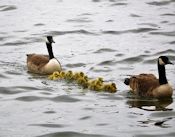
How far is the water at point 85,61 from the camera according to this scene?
1227 centimetres

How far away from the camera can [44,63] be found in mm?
17500

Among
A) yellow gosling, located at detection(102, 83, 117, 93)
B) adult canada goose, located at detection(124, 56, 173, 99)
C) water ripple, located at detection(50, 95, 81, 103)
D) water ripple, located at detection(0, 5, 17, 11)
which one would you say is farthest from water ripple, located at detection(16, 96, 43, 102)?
water ripple, located at detection(0, 5, 17, 11)

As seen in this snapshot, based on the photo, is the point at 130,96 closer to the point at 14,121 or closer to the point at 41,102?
the point at 41,102

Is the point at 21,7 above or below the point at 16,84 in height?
above

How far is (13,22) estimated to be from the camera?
78.6 ft

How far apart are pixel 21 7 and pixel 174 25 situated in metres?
7.32

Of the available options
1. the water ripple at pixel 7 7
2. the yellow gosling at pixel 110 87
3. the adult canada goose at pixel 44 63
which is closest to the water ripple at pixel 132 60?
the adult canada goose at pixel 44 63

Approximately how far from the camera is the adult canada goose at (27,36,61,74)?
1702cm

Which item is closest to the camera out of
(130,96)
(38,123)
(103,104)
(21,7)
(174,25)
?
(38,123)

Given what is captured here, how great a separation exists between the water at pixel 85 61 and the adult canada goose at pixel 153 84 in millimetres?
243

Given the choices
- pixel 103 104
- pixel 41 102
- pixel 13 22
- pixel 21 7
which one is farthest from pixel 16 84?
pixel 21 7

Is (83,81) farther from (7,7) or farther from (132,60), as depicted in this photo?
(7,7)

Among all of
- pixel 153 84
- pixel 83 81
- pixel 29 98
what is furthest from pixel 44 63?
pixel 153 84

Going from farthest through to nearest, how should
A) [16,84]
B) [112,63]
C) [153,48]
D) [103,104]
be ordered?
1. [153,48]
2. [112,63]
3. [16,84]
4. [103,104]
